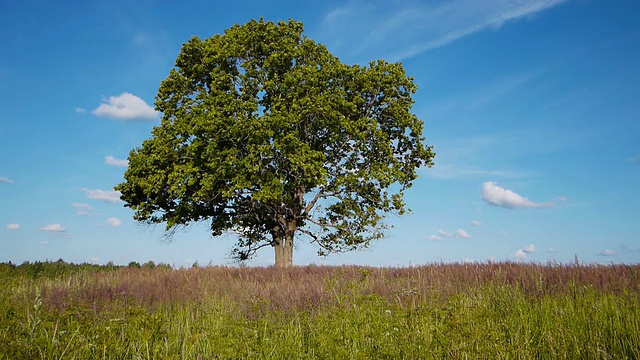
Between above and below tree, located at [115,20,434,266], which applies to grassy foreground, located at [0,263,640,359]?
below

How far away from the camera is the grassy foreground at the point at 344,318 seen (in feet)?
17.0

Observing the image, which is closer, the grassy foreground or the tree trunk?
the grassy foreground

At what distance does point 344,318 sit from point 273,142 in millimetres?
13937

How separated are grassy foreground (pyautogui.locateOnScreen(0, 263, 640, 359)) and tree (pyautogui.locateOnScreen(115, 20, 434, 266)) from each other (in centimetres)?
576

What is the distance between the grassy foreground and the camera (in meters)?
5.18

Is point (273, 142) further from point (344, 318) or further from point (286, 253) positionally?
point (344, 318)

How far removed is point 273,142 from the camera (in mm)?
19016

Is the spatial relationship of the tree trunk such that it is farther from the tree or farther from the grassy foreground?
the grassy foreground

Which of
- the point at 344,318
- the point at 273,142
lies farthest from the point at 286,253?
the point at 344,318

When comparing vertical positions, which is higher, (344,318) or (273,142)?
(273,142)

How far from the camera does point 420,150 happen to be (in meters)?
22.6

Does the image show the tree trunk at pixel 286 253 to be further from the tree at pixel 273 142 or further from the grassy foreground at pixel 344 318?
the grassy foreground at pixel 344 318

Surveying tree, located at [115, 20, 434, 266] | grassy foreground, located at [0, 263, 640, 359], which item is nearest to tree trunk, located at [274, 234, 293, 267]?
tree, located at [115, 20, 434, 266]

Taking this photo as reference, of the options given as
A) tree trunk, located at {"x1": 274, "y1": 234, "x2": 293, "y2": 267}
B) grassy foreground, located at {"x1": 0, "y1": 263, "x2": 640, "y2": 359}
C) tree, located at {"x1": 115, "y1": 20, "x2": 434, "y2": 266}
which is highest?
tree, located at {"x1": 115, "y1": 20, "x2": 434, "y2": 266}
